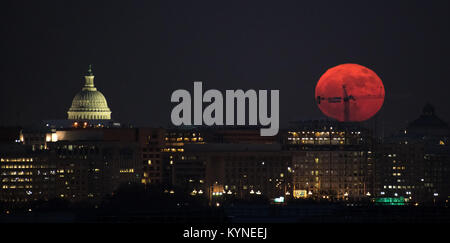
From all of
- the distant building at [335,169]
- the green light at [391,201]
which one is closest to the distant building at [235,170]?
the distant building at [335,169]

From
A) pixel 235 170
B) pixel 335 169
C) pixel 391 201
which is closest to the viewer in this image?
pixel 391 201

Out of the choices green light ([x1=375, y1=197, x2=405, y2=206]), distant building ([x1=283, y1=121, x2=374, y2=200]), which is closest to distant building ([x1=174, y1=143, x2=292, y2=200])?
distant building ([x1=283, y1=121, x2=374, y2=200])

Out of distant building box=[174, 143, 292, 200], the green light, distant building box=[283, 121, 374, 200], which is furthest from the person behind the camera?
distant building box=[283, 121, 374, 200]

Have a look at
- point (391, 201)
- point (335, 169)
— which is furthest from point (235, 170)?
point (391, 201)

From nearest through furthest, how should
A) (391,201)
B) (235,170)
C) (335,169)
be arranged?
(391,201) → (235,170) → (335,169)

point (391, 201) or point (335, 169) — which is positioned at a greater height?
point (335, 169)

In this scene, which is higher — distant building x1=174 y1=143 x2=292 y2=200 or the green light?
distant building x1=174 y1=143 x2=292 y2=200

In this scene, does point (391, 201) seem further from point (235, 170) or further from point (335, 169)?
point (235, 170)

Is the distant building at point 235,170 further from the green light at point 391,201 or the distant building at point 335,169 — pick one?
the green light at point 391,201

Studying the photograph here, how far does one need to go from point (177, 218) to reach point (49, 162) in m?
44.4

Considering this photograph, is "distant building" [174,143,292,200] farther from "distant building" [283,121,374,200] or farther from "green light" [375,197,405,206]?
"green light" [375,197,405,206]
